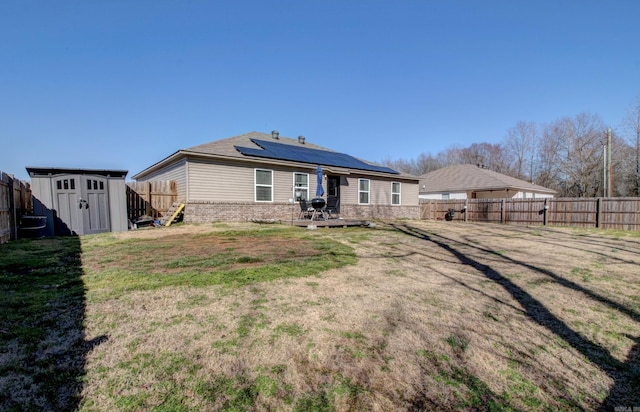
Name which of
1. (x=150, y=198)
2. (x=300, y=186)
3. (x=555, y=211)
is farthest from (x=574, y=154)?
(x=150, y=198)

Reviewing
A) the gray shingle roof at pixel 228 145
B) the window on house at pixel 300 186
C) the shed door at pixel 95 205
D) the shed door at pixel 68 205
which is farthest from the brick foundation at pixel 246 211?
the shed door at pixel 68 205

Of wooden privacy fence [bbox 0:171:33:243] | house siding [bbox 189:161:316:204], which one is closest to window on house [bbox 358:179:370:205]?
house siding [bbox 189:161:316:204]

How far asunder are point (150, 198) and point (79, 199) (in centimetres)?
268

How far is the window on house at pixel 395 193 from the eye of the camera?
1843cm

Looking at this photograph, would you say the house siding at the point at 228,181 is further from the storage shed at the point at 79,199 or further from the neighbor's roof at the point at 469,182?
the neighbor's roof at the point at 469,182

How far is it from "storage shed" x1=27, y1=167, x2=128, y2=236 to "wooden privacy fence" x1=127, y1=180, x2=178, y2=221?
1.45 metres

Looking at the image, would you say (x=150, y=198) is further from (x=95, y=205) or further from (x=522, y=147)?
(x=522, y=147)

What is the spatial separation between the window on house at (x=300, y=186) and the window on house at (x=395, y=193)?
6584mm

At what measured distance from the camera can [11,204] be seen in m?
7.57

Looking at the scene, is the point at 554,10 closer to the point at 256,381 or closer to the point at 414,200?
A: the point at 414,200

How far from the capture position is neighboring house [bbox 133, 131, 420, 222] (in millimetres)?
11570

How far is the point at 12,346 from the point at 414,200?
19665 mm

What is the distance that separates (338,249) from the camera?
670 centimetres

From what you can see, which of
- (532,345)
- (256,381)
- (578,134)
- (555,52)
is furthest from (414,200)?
(578,134)
